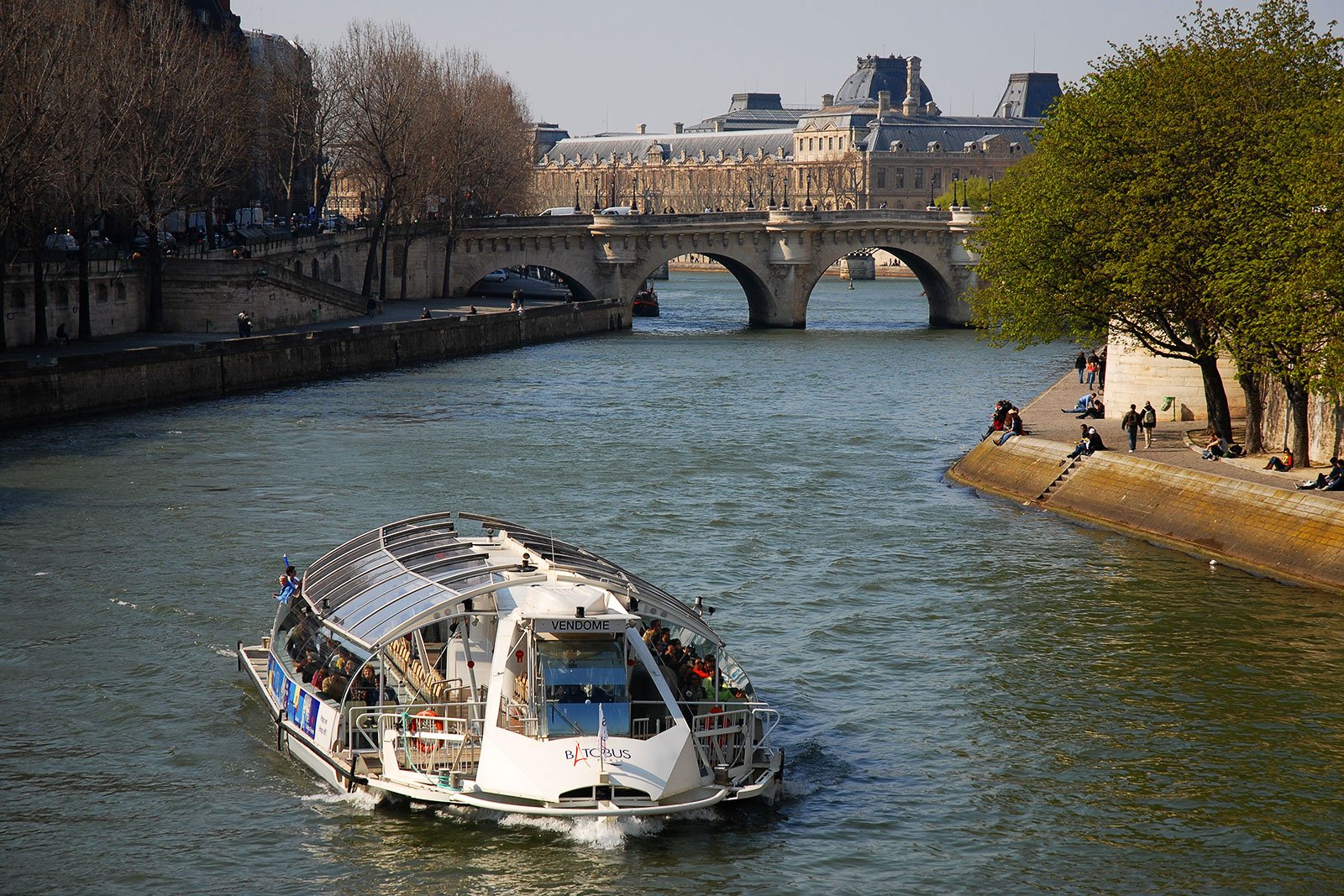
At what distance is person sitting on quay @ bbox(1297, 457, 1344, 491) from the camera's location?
3706 centimetres

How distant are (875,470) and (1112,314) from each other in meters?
8.86

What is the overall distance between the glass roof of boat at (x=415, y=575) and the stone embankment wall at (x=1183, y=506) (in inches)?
678

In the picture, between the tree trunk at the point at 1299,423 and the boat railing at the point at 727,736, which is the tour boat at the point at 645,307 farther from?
the boat railing at the point at 727,736

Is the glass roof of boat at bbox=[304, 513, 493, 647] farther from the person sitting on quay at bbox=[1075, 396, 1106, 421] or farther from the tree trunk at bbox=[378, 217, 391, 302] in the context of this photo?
the tree trunk at bbox=[378, 217, 391, 302]

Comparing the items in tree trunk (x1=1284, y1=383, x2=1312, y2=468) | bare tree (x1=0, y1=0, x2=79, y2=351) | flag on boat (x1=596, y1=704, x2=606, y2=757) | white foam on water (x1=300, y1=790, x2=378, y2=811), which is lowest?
white foam on water (x1=300, y1=790, x2=378, y2=811)

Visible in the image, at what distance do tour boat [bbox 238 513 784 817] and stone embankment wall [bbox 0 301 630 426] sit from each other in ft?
113

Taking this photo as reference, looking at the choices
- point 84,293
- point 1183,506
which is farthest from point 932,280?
point 1183,506

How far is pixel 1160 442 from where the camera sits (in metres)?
Result: 46.6

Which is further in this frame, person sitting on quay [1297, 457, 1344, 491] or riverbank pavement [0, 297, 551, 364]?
riverbank pavement [0, 297, 551, 364]

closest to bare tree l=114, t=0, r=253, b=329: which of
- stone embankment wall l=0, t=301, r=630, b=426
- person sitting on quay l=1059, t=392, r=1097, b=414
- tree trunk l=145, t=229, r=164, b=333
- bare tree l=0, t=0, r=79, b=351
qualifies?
tree trunk l=145, t=229, r=164, b=333

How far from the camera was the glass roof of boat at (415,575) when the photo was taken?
894 inches

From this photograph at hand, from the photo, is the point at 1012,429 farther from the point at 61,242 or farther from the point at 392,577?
the point at 61,242

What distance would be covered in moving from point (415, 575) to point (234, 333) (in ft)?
177

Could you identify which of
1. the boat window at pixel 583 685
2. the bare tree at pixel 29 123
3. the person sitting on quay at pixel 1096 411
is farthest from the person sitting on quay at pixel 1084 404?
the bare tree at pixel 29 123
